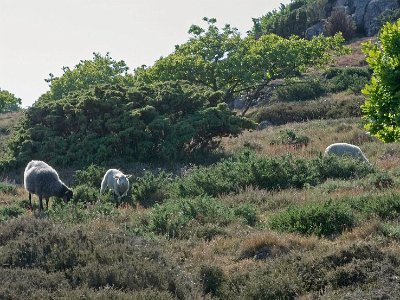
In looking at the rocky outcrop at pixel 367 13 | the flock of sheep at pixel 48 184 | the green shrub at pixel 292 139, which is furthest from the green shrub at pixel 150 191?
the rocky outcrop at pixel 367 13

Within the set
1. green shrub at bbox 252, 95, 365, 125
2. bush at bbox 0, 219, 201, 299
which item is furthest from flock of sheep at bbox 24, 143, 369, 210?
green shrub at bbox 252, 95, 365, 125

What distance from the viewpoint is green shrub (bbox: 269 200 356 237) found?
12539mm

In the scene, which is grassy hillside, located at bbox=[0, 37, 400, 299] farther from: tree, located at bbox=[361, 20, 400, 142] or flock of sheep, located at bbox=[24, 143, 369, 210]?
tree, located at bbox=[361, 20, 400, 142]

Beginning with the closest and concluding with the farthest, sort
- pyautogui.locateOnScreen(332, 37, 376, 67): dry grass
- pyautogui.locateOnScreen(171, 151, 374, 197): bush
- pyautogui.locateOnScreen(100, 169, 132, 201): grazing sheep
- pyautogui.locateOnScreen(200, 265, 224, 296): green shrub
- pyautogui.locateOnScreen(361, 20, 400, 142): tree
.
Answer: pyautogui.locateOnScreen(200, 265, 224, 296): green shrub
pyautogui.locateOnScreen(361, 20, 400, 142): tree
pyautogui.locateOnScreen(171, 151, 374, 197): bush
pyautogui.locateOnScreen(100, 169, 132, 201): grazing sheep
pyautogui.locateOnScreen(332, 37, 376, 67): dry grass

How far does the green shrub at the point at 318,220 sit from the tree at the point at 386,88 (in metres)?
2.21

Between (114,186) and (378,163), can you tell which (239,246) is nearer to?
(114,186)

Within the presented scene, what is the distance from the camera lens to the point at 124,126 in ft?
75.9

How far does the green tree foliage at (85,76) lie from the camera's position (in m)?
49.3

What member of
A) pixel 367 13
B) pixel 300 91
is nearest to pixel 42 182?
pixel 300 91

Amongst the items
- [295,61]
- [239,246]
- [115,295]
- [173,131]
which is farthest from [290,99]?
[115,295]

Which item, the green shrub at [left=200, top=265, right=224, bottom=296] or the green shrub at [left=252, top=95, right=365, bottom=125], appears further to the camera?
the green shrub at [left=252, top=95, right=365, bottom=125]

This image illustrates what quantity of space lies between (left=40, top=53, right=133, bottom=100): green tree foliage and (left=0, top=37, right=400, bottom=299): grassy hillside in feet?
103

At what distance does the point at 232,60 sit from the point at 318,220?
2325 cm

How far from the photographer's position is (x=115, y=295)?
8945mm
